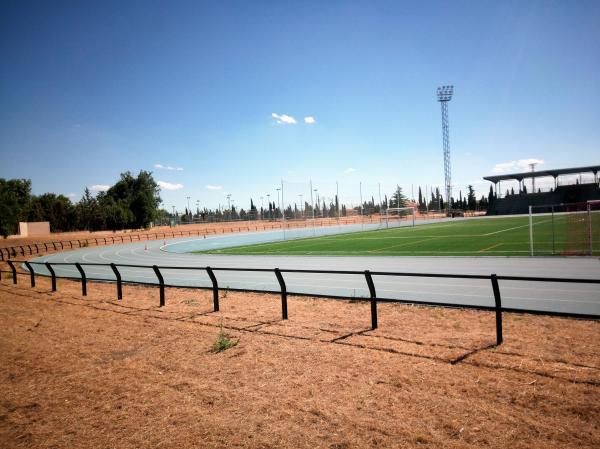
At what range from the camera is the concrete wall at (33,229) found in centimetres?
7744

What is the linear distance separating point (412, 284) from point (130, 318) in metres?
8.96

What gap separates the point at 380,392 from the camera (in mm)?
5195

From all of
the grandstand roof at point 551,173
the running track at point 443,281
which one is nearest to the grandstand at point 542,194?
the grandstand roof at point 551,173

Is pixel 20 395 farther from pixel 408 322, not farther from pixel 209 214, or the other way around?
pixel 209 214

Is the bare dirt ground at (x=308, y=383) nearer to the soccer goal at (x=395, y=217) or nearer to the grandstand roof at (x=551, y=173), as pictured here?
the soccer goal at (x=395, y=217)

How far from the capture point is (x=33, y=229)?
8150 cm

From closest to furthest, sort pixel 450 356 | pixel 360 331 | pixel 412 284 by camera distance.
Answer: pixel 450 356
pixel 360 331
pixel 412 284

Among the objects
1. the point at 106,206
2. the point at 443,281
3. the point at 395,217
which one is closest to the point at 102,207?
the point at 106,206

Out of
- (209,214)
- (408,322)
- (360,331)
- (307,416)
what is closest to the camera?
(307,416)

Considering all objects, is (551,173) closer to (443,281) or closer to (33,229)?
(443,281)

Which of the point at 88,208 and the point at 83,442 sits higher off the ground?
the point at 88,208

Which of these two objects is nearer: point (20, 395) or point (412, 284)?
point (20, 395)

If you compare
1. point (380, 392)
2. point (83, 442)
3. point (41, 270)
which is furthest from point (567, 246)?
point (41, 270)

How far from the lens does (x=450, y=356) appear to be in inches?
251
